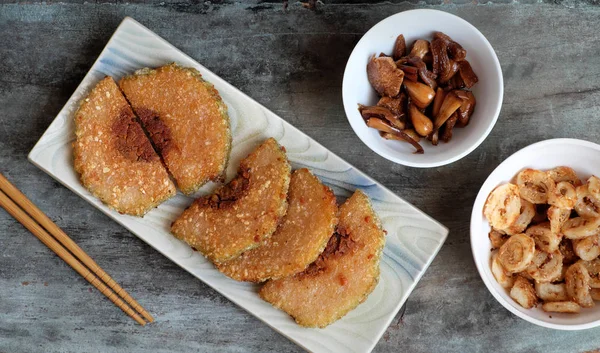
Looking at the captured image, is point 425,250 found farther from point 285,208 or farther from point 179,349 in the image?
point 179,349

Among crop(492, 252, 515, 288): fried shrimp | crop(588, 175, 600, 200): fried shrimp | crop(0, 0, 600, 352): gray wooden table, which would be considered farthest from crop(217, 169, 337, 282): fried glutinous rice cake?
crop(588, 175, 600, 200): fried shrimp

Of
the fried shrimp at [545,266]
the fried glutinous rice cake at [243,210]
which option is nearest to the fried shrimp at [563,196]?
the fried shrimp at [545,266]

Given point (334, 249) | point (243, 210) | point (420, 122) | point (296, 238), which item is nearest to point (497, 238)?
point (420, 122)

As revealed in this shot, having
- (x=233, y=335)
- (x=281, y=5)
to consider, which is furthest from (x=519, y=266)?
(x=281, y=5)

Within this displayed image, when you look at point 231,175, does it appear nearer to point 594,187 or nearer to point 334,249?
point 334,249

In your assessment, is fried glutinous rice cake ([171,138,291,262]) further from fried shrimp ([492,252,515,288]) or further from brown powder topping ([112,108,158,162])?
fried shrimp ([492,252,515,288])

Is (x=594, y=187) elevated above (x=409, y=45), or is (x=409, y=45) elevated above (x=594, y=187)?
(x=409, y=45)

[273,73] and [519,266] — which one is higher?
[273,73]
